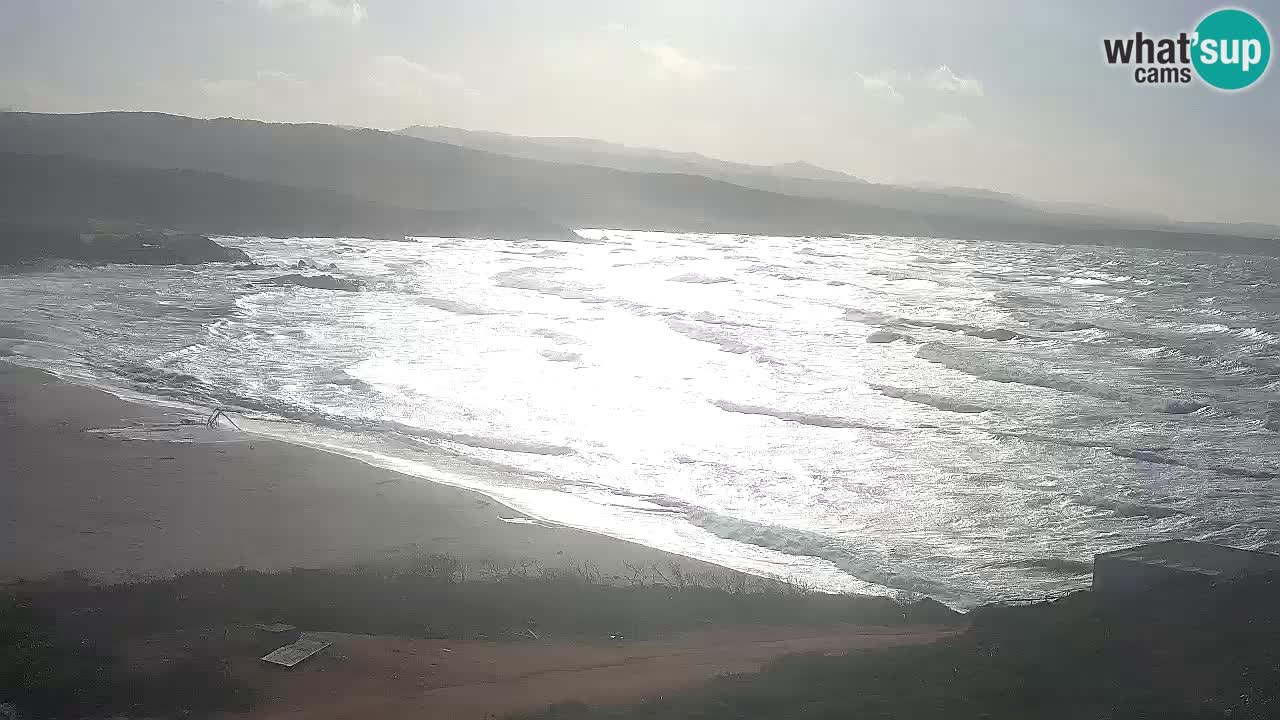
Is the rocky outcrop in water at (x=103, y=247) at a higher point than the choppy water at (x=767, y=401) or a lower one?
higher

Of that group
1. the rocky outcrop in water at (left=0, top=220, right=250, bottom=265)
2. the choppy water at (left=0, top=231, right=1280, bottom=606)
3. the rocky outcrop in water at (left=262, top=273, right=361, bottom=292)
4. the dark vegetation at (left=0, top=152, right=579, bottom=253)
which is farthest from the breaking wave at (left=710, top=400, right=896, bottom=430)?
the dark vegetation at (left=0, top=152, right=579, bottom=253)

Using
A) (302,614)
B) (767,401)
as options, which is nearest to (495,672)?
(302,614)

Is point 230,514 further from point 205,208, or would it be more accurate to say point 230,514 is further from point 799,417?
point 205,208

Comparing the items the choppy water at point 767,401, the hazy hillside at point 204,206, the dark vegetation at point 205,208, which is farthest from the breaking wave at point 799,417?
the hazy hillside at point 204,206

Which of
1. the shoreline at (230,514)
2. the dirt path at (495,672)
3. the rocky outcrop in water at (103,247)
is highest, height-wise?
the rocky outcrop in water at (103,247)

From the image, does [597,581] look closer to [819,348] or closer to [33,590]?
[33,590]

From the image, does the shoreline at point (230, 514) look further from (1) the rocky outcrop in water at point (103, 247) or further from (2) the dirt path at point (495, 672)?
(1) the rocky outcrop in water at point (103, 247)
